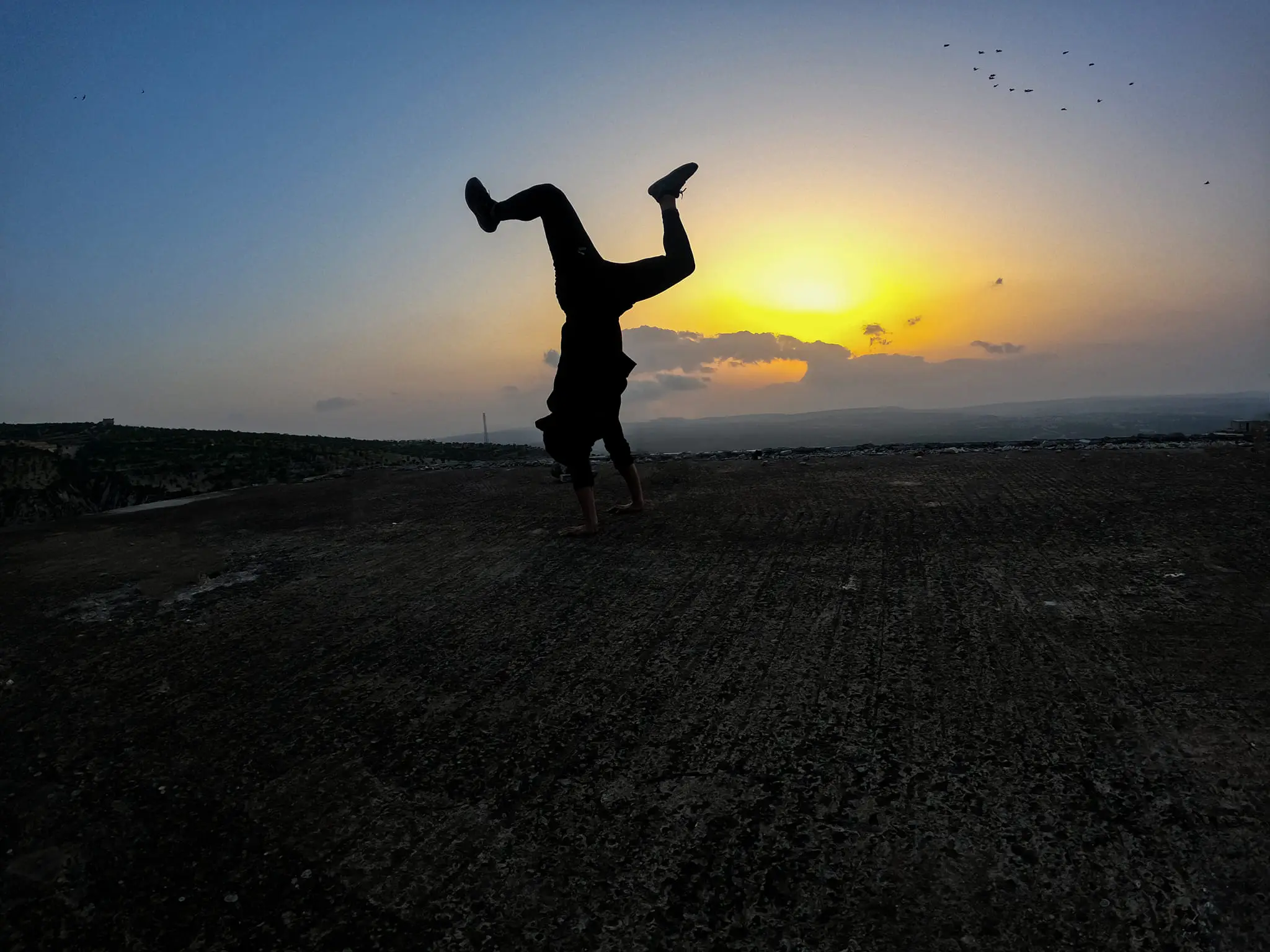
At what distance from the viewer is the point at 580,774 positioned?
1.62 m

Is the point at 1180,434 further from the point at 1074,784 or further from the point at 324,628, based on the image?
the point at 324,628

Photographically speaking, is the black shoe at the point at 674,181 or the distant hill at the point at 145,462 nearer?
the black shoe at the point at 674,181

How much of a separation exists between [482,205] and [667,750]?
3.81 metres

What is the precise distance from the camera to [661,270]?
4.41 metres

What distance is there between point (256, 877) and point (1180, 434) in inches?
347

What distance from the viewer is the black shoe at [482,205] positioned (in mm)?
4371

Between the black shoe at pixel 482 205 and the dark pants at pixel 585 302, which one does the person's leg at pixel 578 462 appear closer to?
the dark pants at pixel 585 302

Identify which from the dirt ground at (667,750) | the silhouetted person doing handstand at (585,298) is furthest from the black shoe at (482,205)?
the dirt ground at (667,750)

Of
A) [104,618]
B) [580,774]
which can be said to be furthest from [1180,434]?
[104,618]

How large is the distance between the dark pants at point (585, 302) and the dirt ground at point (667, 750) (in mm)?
1128

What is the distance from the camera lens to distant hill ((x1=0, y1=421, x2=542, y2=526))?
7000 mm

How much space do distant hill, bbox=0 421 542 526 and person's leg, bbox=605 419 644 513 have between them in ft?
17.3

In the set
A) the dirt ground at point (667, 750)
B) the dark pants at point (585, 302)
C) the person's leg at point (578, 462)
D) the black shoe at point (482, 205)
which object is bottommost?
the dirt ground at point (667, 750)

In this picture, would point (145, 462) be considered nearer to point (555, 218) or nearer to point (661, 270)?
point (555, 218)
